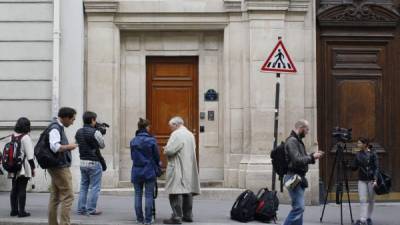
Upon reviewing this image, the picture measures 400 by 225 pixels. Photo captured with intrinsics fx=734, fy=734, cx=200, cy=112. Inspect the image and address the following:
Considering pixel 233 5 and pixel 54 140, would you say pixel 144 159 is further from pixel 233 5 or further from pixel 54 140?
pixel 233 5

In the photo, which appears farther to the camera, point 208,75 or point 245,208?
point 208,75

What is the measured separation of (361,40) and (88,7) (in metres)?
6.02

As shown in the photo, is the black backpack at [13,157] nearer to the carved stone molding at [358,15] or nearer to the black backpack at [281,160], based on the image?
the black backpack at [281,160]

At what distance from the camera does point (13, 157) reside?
41.4 ft

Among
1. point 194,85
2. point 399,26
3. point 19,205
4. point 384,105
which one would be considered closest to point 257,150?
point 194,85

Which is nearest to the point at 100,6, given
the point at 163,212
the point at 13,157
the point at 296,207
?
the point at 13,157

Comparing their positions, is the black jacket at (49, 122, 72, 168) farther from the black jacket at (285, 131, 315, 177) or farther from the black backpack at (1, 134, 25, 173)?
the black jacket at (285, 131, 315, 177)

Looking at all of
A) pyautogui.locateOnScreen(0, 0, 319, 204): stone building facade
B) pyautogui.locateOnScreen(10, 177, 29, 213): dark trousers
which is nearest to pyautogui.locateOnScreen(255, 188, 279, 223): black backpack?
pyautogui.locateOnScreen(0, 0, 319, 204): stone building facade

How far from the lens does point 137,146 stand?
1219 cm

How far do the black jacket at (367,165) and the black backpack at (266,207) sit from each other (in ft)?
5.13

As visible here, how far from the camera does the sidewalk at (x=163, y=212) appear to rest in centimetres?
1245

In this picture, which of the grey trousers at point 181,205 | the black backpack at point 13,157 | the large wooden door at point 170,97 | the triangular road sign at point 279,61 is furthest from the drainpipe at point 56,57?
the triangular road sign at point 279,61

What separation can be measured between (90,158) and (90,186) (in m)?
0.55

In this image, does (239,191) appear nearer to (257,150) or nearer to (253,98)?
(257,150)
